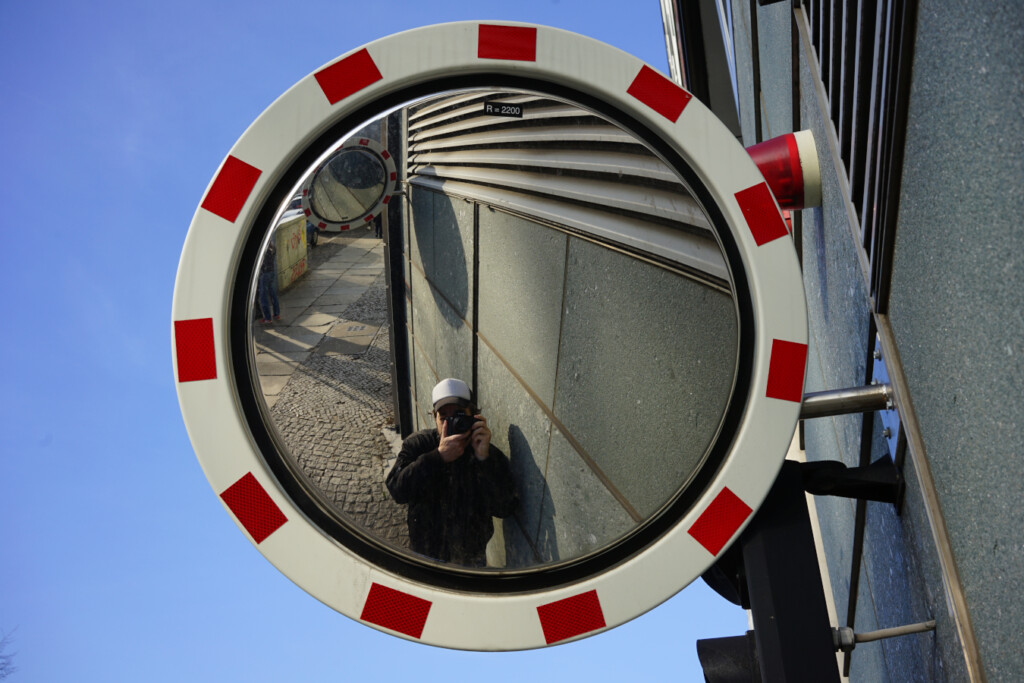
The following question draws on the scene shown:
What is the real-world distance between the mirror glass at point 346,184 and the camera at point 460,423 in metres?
0.35

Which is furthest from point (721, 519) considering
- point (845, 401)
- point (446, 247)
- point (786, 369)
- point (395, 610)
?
point (446, 247)

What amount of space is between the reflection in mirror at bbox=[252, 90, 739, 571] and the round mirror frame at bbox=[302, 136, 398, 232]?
0.05ft

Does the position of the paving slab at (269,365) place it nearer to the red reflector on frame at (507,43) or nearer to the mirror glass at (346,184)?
the mirror glass at (346,184)

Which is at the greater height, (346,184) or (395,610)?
(346,184)

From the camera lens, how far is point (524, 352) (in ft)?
3.55

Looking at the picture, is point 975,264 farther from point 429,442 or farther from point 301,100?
point 301,100

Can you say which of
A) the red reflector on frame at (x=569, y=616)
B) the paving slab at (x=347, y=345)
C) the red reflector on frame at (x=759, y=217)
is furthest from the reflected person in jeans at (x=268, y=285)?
the red reflector on frame at (x=759, y=217)

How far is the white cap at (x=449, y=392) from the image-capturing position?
41.8 inches

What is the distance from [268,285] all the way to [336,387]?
18 centimetres

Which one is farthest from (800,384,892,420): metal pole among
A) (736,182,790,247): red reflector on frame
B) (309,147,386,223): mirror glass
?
(309,147,386,223): mirror glass

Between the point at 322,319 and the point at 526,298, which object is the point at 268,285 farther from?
the point at 526,298

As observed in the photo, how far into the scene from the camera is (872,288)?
1.41 meters

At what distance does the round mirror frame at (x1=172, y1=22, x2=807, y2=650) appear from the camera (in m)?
0.96

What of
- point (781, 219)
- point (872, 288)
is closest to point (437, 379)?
point (781, 219)
